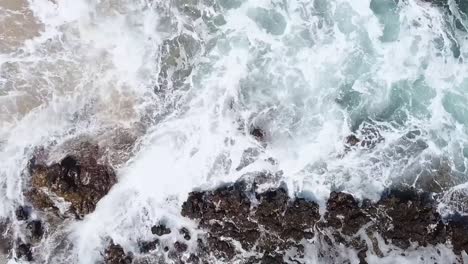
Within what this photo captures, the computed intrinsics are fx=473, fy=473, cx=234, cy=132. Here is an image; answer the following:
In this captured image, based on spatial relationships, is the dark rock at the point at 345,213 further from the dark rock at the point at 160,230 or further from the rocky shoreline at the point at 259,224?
the dark rock at the point at 160,230

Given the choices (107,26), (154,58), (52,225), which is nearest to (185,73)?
(154,58)

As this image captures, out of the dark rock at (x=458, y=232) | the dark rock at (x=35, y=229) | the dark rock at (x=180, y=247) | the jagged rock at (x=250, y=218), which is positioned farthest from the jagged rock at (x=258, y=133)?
the dark rock at (x=35, y=229)

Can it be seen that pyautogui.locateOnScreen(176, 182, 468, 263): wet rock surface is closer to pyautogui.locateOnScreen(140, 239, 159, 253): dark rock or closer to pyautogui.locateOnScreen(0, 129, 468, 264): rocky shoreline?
pyautogui.locateOnScreen(0, 129, 468, 264): rocky shoreline

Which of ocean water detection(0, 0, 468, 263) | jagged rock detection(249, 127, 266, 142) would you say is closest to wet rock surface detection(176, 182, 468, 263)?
ocean water detection(0, 0, 468, 263)

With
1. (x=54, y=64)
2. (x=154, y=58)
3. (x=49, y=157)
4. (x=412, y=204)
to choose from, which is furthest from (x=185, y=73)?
(x=412, y=204)

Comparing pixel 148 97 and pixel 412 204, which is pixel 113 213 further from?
pixel 412 204

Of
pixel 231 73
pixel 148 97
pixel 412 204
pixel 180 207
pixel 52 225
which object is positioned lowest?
pixel 52 225

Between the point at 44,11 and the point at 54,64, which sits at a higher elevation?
the point at 44,11
